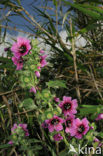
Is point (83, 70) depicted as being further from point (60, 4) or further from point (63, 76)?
point (60, 4)

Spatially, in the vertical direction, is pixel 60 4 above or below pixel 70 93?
above

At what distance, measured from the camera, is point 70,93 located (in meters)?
1.22

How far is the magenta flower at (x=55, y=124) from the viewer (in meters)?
0.85

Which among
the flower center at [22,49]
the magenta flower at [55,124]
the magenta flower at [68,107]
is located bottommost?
the magenta flower at [55,124]

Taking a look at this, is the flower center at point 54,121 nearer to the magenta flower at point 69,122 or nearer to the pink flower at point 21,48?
the magenta flower at point 69,122

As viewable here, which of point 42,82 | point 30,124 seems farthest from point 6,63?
point 30,124

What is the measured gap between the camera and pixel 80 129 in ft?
2.93

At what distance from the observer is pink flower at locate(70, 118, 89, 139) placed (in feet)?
2.91

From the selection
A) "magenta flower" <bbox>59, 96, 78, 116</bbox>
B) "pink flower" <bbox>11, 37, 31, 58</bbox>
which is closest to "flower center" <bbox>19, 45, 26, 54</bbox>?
"pink flower" <bbox>11, 37, 31, 58</bbox>

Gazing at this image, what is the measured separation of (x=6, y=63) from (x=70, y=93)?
1.25ft

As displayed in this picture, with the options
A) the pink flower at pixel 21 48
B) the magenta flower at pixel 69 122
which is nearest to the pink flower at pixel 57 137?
the magenta flower at pixel 69 122

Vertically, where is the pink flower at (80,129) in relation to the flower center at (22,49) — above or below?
below

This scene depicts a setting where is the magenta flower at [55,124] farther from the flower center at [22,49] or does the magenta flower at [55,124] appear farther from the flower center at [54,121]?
A: the flower center at [22,49]

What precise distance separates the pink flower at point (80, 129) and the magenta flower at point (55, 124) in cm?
7
